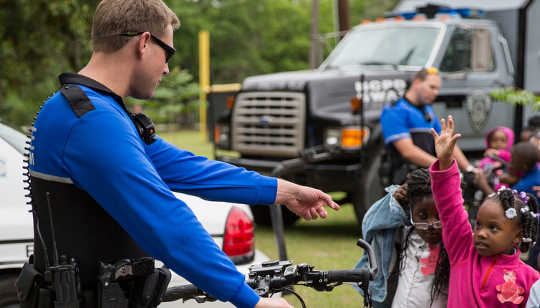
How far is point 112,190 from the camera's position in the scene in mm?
1967

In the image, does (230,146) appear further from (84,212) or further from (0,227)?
(84,212)

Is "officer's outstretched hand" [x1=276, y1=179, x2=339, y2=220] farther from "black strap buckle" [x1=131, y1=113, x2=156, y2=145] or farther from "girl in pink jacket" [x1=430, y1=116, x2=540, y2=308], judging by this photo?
"girl in pink jacket" [x1=430, y1=116, x2=540, y2=308]

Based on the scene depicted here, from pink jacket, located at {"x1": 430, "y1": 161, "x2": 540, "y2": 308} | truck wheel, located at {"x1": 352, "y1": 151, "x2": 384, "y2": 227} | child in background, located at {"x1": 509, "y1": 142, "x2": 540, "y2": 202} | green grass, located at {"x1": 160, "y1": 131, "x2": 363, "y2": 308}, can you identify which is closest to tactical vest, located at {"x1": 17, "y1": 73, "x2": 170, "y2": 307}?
pink jacket, located at {"x1": 430, "y1": 161, "x2": 540, "y2": 308}

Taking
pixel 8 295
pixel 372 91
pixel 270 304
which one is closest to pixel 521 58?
pixel 372 91

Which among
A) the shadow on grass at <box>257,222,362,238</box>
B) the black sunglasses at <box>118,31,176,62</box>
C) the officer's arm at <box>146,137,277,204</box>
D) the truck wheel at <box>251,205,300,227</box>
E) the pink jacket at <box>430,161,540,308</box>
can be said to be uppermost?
the black sunglasses at <box>118,31,176,62</box>

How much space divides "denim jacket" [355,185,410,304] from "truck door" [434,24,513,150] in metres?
5.79

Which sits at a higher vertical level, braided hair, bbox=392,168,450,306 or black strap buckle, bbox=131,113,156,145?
black strap buckle, bbox=131,113,156,145

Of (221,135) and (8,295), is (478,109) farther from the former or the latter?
(8,295)

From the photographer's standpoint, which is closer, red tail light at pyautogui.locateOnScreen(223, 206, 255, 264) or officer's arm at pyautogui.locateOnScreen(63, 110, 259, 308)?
officer's arm at pyautogui.locateOnScreen(63, 110, 259, 308)

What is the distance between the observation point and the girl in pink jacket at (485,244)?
3.13 metres

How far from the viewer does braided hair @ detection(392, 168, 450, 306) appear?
352 centimetres

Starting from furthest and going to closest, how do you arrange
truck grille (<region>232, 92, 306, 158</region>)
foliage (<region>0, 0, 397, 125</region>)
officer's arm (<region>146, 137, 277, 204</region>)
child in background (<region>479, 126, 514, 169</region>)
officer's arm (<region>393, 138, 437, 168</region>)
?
foliage (<region>0, 0, 397, 125</region>), truck grille (<region>232, 92, 306, 158</region>), child in background (<region>479, 126, 514, 169</region>), officer's arm (<region>393, 138, 437, 168</region>), officer's arm (<region>146, 137, 277, 204</region>)

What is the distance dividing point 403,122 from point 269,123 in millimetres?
2549

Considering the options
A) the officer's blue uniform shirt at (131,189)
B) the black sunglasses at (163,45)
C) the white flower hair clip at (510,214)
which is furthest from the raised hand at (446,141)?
the officer's blue uniform shirt at (131,189)
